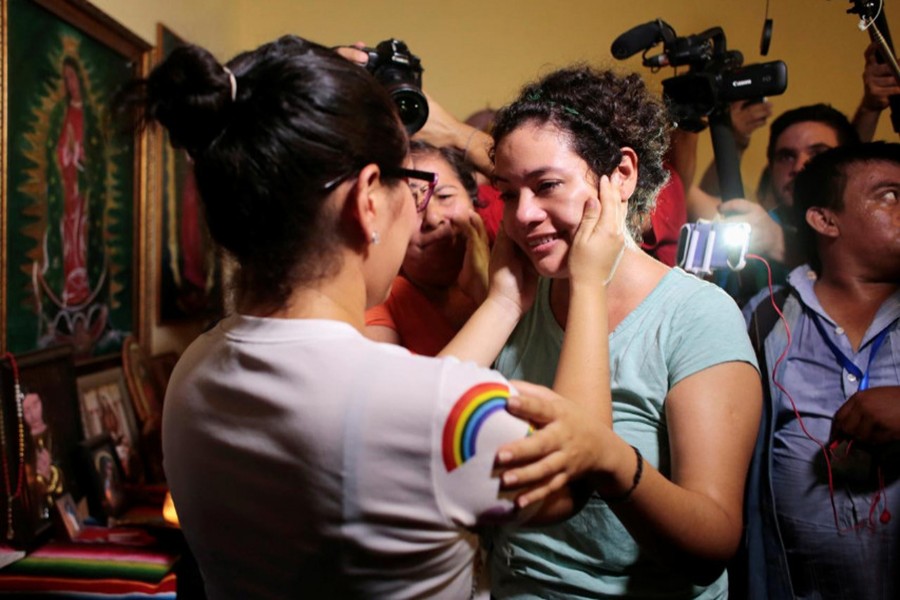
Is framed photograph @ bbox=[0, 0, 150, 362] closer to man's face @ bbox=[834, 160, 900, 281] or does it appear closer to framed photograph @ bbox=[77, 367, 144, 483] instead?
framed photograph @ bbox=[77, 367, 144, 483]

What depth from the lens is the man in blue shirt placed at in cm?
138

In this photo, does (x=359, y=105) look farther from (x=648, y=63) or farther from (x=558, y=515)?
(x=648, y=63)

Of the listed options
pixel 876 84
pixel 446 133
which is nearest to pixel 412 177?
pixel 446 133

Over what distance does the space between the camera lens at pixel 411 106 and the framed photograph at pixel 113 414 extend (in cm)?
113

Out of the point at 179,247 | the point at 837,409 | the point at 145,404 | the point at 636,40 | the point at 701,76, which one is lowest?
the point at 145,404

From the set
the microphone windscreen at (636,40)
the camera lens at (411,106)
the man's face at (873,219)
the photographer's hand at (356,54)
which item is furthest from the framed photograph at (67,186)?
the man's face at (873,219)

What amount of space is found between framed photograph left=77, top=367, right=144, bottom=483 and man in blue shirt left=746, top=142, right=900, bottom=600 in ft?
5.07

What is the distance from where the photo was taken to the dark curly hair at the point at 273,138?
0.64m

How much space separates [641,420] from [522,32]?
2.20 metres

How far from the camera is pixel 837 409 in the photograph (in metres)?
1.42

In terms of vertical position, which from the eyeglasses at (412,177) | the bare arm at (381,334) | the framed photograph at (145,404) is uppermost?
the eyeglasses at (412,177)

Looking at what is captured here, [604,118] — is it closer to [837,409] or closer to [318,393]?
[318,393]

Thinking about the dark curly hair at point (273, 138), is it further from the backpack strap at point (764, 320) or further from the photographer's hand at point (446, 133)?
the backpack strap at point (764, 320)

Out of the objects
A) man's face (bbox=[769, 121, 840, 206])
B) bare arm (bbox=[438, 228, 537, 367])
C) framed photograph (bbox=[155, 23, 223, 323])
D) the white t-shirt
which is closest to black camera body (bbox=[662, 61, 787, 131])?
man's face (bbox=[769, 121, 840, 206])
